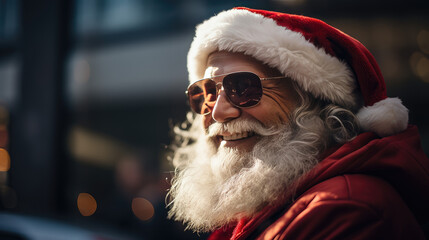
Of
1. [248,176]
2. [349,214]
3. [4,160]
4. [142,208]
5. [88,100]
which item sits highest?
[349,214]

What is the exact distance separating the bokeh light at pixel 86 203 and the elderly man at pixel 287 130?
614cm

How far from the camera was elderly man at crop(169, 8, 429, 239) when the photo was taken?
147cm

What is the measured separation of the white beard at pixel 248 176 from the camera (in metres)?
1.65

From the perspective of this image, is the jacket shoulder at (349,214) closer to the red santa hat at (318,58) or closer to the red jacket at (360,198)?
the red jacket at (360,198)

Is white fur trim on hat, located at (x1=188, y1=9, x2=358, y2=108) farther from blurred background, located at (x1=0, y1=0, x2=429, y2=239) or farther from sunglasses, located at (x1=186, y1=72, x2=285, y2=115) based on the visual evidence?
blurred background, located at (x1=0, y1=0, x2=429, y2=239)

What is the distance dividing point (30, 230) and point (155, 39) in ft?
15.8

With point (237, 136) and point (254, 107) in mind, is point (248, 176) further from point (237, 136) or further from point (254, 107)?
point (254, 107)

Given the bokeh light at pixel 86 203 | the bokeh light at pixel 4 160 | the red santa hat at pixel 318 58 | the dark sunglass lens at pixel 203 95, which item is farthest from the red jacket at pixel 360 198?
the bokeh light at pixel 4 160

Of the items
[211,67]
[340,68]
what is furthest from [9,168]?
[340,68]

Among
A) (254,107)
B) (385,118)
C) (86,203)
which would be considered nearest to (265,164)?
(254,107)

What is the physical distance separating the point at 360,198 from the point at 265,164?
518 mm

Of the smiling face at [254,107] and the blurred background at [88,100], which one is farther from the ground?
the smiling face at [254,107]

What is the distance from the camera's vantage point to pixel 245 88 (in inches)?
72.0

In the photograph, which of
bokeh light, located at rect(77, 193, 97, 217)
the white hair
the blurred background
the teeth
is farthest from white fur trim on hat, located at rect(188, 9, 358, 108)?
bokeh light, located at rect(77, 193, 97, 217)
